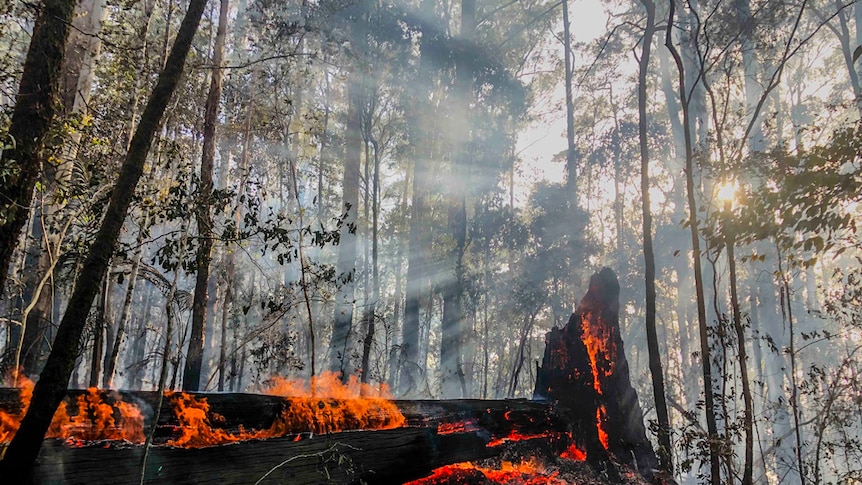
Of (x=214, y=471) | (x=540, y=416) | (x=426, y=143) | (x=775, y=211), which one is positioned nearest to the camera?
(x=214, y=471)

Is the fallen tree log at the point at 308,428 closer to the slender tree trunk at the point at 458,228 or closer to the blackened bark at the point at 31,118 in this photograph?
the blackened bark at the point at 31,118

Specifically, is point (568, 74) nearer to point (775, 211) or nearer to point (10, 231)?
point (775, 211)

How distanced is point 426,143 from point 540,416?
1811 centimetres

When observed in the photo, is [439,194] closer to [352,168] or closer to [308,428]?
[352,168]

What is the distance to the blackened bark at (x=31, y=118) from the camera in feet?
11.7

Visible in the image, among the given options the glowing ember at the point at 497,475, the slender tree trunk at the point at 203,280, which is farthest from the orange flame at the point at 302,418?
the slender tree trunk at the point at 203,280

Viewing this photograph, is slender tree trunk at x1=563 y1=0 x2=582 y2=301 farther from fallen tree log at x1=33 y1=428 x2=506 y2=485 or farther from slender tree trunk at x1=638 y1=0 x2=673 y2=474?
fallen tree log at x1=33 y1=428 x2=506 y2=485

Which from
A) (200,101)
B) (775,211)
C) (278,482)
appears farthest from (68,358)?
(200,101)

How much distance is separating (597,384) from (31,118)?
23.9 ft

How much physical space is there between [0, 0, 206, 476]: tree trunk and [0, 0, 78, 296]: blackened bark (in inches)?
0.7

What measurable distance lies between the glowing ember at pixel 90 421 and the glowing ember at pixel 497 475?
2.73 meters

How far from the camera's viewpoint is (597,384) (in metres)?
7.07

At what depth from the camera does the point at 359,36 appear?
17.9m

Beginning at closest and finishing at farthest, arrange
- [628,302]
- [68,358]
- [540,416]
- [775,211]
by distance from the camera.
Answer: [68,358], [775,211], [540,416], [628,302]
